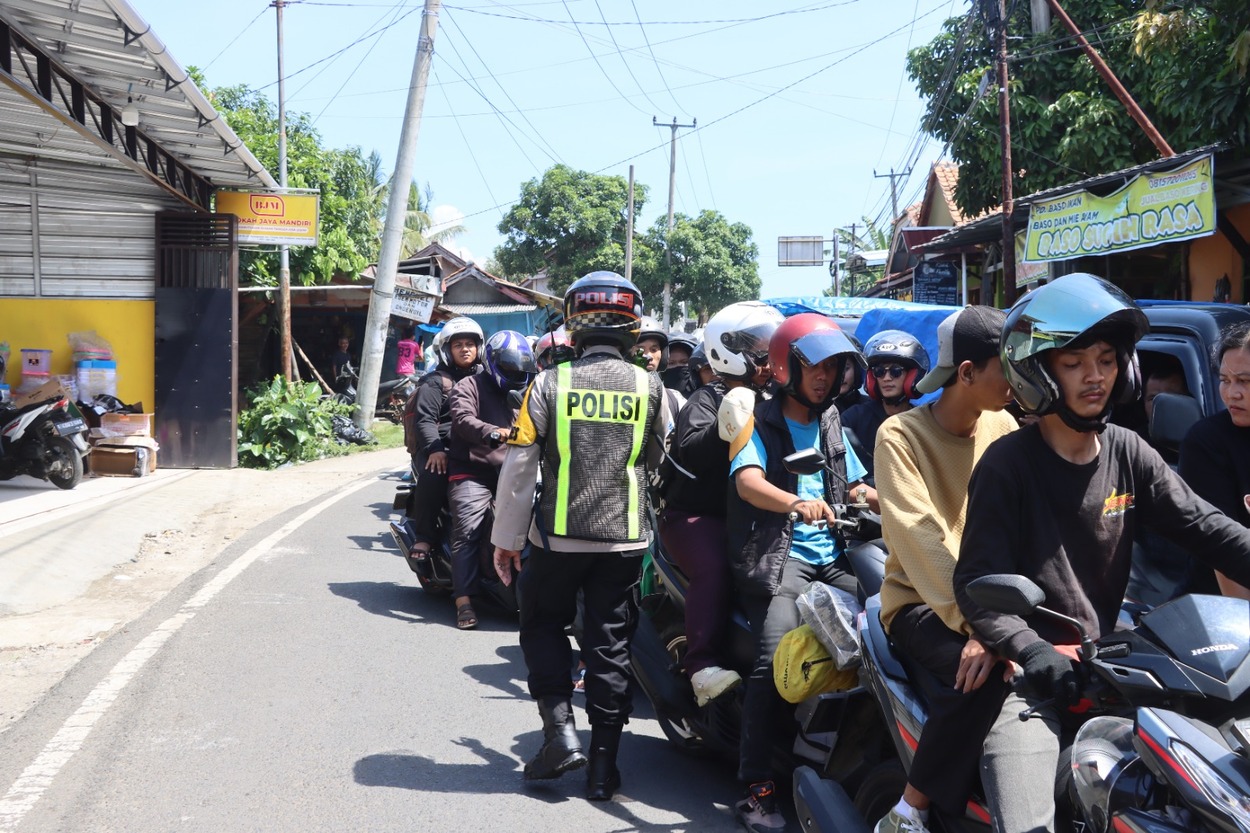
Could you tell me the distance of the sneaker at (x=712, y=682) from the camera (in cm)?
426

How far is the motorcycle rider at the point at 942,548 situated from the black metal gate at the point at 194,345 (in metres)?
14.0

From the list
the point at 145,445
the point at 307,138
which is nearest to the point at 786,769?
the point at 145,445

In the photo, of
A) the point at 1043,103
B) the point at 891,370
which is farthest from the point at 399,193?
the point at 891,370

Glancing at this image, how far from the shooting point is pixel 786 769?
4.33 m

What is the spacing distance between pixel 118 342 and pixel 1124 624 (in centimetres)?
1487

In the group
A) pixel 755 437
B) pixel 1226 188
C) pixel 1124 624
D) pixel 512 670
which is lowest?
pixel 512 670

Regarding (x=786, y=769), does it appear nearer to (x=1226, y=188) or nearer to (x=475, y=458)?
(x=475, y=458)

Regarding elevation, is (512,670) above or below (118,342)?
below

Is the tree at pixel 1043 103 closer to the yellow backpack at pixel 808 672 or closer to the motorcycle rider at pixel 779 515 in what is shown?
the motorcycle rider at pixel 779 515

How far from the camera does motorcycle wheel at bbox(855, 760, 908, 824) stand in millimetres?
3376

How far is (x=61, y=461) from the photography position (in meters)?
13.3

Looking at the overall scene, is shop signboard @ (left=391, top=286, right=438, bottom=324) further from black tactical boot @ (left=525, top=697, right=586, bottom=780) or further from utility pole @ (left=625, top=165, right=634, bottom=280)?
black tactical boot @ (left=525, top=697, right=586, bottom=780)

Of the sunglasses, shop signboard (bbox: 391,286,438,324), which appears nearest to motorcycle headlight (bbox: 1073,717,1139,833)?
the sunglasses

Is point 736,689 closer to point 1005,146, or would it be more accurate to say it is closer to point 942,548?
point 942,548
